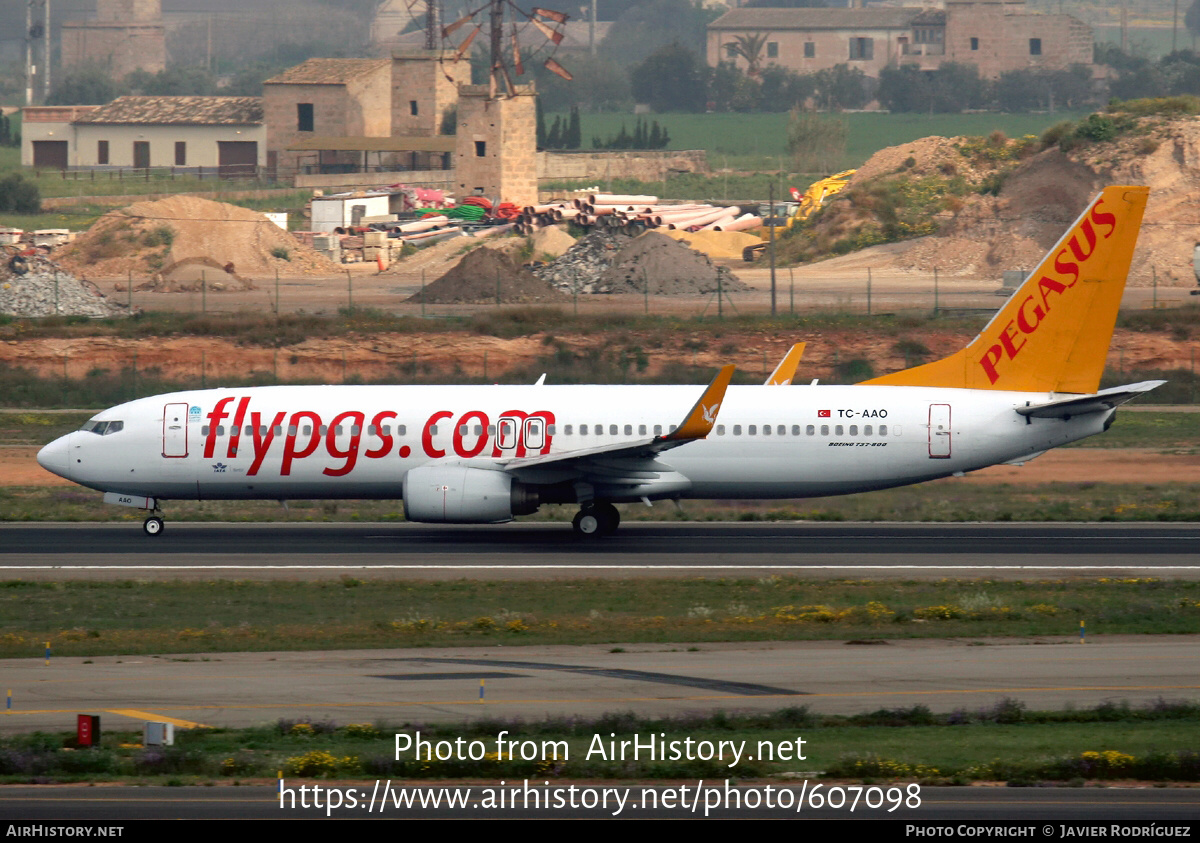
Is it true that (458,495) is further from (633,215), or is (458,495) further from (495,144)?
(495,144)

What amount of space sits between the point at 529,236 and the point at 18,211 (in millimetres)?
44966

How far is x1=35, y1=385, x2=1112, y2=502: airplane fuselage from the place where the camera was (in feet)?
129

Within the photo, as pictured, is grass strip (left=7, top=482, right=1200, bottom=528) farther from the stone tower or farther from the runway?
the stone tower

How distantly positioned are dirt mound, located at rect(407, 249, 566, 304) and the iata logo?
160 feet

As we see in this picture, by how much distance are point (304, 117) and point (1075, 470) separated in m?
115

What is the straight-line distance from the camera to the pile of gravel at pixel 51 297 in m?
78.4

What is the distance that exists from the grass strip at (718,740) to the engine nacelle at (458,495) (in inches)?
638

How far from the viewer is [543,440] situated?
129 feet

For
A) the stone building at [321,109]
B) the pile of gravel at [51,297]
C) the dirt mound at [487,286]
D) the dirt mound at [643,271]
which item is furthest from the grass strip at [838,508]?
the stone building at [321,109]

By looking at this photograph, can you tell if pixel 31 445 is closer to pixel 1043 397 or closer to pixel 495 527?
pixel 495 527

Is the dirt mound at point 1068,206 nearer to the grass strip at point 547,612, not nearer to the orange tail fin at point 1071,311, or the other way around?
the orange tail fin at point 1071,311

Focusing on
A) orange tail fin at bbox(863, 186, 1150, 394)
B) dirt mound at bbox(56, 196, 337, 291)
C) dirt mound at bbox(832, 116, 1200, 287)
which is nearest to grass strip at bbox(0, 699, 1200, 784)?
orange tail fin at bbox(863, 186, 1150, 394)

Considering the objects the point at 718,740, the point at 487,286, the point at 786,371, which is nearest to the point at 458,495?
the point at 786,371

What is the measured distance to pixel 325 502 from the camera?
48188mm
